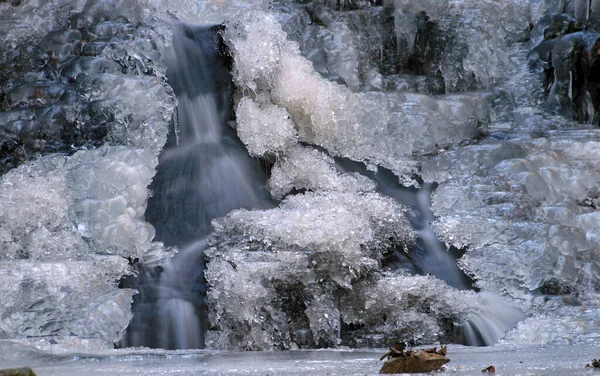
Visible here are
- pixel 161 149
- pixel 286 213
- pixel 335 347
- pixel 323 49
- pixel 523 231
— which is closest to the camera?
pixel 335 347

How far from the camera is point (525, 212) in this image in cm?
538

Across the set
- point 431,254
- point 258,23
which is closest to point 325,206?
point 431,254

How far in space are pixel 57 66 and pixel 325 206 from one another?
Result: 2824 millimetres

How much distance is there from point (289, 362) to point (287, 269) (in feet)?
4.15

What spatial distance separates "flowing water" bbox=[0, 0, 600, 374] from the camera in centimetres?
422

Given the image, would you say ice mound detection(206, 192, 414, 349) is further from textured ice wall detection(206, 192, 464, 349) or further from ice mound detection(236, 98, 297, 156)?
ice mound detection(236, 98, 297, 156)

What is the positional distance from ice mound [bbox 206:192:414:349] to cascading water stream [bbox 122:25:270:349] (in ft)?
0.48

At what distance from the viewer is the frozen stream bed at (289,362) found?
2.70m

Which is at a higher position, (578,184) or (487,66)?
(487,66)

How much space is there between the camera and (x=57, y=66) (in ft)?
21.5

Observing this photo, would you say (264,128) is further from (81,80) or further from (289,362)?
(289,362)

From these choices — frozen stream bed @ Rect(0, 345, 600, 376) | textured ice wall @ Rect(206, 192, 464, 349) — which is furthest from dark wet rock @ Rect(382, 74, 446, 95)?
frozen stream bed @ Rect(0, 345, 600, 376)

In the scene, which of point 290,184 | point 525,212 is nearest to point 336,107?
point 290,184

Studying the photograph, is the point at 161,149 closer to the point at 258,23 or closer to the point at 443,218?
the point at 258,23
